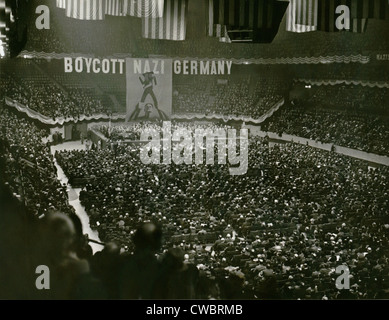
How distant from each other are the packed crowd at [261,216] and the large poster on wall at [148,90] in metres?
15.3

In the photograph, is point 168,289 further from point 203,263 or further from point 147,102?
point 147,102

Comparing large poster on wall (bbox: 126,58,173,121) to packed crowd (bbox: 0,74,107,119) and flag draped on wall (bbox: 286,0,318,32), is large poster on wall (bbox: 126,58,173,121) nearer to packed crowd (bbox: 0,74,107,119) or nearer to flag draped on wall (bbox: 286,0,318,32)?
packed crowd (bbox: 0,74,107,119)

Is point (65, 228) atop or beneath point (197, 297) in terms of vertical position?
atop

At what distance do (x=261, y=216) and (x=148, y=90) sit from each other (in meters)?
26.8

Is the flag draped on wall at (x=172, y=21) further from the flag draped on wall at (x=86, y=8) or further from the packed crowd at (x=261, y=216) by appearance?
the packed crowd at (x=261, y=216)

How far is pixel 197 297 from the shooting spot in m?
6.73

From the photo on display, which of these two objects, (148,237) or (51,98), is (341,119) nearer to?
(51,98)

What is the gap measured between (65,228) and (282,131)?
116 ft

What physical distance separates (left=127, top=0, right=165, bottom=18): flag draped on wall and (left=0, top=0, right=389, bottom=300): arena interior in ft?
9.17

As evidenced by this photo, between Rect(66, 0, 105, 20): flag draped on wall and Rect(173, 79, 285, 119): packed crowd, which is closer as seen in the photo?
Rect(66, 0, 105, 20): flag draped on wall

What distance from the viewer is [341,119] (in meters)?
37.4

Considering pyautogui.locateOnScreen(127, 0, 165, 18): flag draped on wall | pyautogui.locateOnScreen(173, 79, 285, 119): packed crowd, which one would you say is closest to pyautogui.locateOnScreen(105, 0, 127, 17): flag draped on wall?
pyautogui.locateOnScreen(127, 0, 165, 18): flag draped on wall

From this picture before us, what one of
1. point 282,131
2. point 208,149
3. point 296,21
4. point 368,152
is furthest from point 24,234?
point 282,131

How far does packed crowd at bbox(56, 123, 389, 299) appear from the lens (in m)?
11.5
